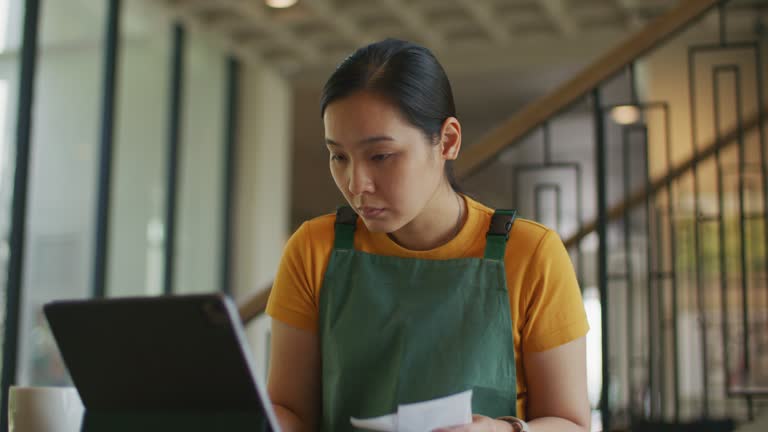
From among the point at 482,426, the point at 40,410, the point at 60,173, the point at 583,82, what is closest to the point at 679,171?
the point at 583,82

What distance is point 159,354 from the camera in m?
1.05

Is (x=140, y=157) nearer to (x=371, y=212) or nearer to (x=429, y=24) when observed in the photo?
(x=429, y=24)

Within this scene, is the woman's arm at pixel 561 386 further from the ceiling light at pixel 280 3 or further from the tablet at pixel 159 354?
the ceiling light at pixel 280 3

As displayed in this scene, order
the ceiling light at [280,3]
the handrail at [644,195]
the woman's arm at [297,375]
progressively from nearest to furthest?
the woman's arm at [297,375]
the handrail at [644,195]
the ceiling light at [280,3]

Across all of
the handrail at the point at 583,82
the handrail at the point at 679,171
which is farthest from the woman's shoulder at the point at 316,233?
the handrail at the point at 679,171

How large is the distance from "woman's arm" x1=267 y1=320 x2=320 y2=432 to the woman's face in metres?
0.21

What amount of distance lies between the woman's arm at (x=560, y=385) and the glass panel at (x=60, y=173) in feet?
14.1

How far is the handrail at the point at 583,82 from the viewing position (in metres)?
2.37

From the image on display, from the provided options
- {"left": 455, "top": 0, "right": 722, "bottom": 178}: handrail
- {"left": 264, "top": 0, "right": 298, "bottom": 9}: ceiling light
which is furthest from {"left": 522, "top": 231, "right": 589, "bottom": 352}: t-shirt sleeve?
{"left": 264, "top": 0, "right": 298, "bottom": 9}: ceiling light

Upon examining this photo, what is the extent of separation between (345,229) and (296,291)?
0.12m

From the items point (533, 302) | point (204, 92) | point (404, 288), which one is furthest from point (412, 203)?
point (204, 92)

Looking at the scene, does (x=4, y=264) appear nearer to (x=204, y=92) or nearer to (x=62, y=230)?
(x=62, y=230)

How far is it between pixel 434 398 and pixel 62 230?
15.8ft

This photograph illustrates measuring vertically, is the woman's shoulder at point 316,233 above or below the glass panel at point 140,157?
below
